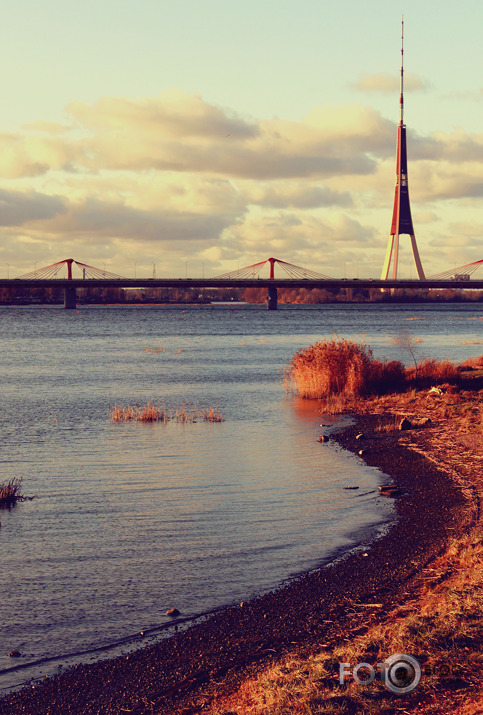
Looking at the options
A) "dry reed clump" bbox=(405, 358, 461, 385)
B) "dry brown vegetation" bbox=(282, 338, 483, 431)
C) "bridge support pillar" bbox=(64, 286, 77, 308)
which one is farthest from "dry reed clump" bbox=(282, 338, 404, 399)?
"bridge support pillar" bbox=(64, 286, 77, 308)

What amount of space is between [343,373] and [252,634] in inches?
916

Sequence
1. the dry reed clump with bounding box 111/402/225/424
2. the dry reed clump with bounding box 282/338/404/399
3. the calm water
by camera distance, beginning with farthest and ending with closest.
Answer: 1. the dry reed clump with bounding box 282/338/404/399
2. the dry reed clump with bounding box 111/402/225/424
3. the calm water

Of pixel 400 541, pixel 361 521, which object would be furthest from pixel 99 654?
pixel 361 521

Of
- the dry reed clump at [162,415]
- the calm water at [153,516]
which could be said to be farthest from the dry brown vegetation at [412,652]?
the dry reed clump at [162,415]

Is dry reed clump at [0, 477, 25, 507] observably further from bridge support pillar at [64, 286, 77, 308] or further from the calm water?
bridge support pillar at [64, 286, 77, 308]

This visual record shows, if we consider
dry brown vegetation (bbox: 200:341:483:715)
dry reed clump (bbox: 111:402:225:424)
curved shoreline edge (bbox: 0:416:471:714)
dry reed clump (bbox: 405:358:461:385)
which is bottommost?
dry reed clump (bbox: 111:402:225:424)

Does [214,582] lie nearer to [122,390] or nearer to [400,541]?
[400,541]

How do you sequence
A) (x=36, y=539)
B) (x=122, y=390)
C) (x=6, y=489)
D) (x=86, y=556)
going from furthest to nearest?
(x=122, y=390), (x=6, y=489), (x=36, y=539), (x=86, y=556)

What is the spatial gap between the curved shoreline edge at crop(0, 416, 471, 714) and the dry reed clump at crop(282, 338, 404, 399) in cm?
1713

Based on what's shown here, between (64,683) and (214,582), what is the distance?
11.5 ft

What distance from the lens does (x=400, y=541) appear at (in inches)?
516

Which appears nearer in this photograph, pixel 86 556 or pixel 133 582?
pixel 133 582

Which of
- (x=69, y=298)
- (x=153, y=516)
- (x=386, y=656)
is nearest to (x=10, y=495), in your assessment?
(x=153, y=516)

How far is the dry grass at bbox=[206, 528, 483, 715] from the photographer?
6891 mm
